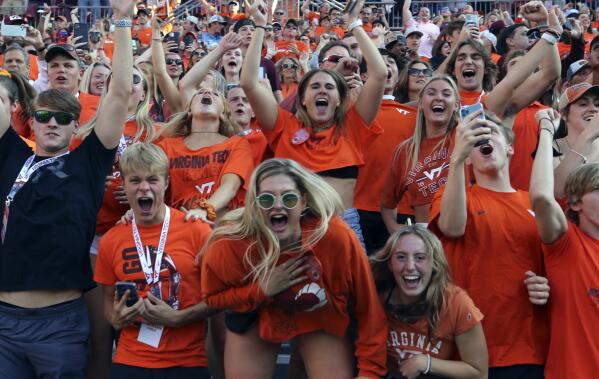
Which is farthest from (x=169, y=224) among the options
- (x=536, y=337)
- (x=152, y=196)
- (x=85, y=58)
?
(x=85, y=58)

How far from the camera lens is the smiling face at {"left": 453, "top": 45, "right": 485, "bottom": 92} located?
6176mm

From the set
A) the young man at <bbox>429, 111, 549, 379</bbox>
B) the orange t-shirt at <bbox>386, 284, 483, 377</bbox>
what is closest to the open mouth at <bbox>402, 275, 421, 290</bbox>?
the orange t-shirt at <bbox>386, 284, 483, 377</bbox>

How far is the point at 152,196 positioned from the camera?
4.63 meters

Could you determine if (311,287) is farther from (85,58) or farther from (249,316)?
(85,58)

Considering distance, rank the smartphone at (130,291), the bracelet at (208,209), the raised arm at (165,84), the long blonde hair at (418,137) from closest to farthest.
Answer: the smartphone at (130,291) → the bracelet at (208,209) → the long blonde hair at (418,137) → the raised arm at (165,84)

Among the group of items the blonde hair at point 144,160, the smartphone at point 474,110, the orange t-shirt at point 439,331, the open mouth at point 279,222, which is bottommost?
the orange t-shirt at point 439,331

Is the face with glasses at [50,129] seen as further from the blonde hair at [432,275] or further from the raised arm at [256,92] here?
the blonde hair at [432,275]

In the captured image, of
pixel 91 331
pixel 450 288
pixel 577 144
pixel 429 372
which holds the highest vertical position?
pixel 577 144

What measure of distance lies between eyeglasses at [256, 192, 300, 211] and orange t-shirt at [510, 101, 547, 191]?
74.4 inches

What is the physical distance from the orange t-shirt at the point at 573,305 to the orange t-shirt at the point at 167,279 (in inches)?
71.4

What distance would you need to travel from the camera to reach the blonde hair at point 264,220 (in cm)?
410

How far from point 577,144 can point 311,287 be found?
174cm

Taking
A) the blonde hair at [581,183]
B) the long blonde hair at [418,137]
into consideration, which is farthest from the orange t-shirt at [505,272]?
the long blonde hair at [418,137]

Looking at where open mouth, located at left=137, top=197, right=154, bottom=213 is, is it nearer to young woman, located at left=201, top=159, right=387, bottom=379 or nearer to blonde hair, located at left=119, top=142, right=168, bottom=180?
blonde hair, located at left=119, top=142, right=168, bottom=180
